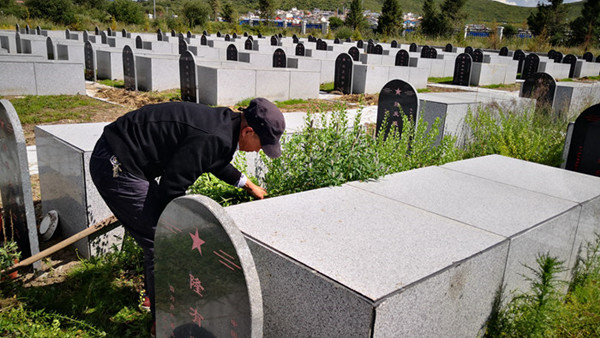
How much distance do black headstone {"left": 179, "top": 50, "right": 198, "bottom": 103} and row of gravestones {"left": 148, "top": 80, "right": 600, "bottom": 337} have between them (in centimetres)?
1002

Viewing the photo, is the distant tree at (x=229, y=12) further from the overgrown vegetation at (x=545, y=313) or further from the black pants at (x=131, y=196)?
the overgrown vegetation at (x=545, y=313)

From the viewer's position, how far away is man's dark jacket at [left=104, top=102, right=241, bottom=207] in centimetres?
258

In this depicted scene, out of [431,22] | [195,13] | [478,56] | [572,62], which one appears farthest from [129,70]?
[431,22]

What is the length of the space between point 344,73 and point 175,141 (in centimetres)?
1344

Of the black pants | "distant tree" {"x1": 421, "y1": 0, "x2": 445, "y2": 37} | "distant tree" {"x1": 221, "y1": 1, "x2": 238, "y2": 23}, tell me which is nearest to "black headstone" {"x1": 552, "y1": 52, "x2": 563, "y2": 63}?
"distant tree" {"x1": 421, "y1": 0, "x2": 445, "y2": 37}

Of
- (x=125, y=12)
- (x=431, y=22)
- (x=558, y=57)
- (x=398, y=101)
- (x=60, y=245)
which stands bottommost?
(x=60, y=245)

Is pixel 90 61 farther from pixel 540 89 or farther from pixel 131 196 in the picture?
pixel 131 196

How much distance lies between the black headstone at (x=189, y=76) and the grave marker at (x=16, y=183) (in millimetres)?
7969

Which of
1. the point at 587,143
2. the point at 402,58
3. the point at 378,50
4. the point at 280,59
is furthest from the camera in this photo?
the point at 378,50

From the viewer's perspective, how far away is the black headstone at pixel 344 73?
15570 mm

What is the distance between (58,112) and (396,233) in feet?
29.5

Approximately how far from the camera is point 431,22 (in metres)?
51.8

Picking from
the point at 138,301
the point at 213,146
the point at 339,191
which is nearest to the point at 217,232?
the point at 213,146

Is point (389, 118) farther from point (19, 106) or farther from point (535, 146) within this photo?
point (19, 106)
